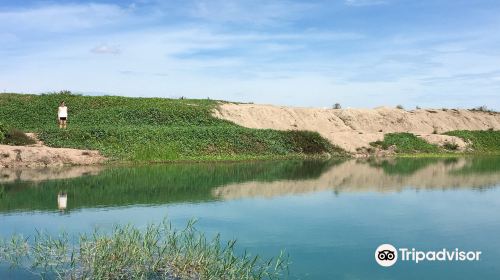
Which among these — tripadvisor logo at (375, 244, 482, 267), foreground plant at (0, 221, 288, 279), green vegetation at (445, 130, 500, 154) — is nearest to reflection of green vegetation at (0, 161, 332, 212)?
foreground plant at (0, 221, 288, 279)

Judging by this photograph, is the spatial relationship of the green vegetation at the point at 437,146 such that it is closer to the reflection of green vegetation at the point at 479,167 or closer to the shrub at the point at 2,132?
the reflection of green vegetation at the point at 479,167

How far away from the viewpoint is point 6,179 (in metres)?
31.9

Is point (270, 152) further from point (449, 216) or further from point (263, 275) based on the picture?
point (263, 275)

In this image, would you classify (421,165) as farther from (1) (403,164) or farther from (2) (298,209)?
(2) (298,209)

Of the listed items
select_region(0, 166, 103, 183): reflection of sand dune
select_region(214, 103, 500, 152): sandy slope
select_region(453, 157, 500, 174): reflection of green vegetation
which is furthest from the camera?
select_region(214, 103, 500, 152): sandy slope

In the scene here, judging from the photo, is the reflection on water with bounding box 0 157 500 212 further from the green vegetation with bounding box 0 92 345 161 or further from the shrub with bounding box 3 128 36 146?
the shrub with bounding box 3 128 36 146

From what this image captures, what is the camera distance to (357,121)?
72.9 meters

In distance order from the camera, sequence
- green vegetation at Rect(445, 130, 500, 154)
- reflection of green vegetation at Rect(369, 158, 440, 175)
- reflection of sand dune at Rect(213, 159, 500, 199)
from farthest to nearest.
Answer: green vegetation at Rect(445, 130, 500, 154), reflection of green vegetation at Rect(369, 158, 440, 175), reflection of sand dune at Rect(213, 159, 500, 199)

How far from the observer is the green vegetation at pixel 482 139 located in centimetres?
6756

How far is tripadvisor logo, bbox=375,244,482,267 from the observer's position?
53.5 feet

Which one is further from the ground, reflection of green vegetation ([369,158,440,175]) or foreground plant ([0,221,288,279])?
reflection of green vegetation ([369,158,440,175])

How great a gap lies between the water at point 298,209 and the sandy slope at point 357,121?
69.0 feet

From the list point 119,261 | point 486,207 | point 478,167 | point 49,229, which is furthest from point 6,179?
point 478,167

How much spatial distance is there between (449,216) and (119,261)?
14.7 m
